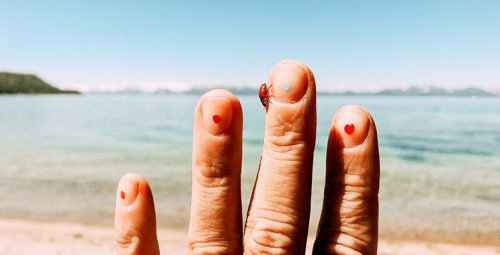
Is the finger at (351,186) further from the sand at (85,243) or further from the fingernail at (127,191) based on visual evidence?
the sand at (85,243)

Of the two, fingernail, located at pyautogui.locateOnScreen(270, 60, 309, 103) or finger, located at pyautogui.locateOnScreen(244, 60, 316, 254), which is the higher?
fingernail, located at pyautogui.locateOnScreen(270, 60, 309, 103)

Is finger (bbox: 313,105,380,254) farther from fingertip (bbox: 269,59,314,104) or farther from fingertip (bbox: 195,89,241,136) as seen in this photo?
fingertip (bbox: 195,89,241,136)

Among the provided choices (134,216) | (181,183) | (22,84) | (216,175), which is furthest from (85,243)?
(22,84)

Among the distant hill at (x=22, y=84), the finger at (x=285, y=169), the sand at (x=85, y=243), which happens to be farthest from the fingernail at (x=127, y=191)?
the distant hill at (x=22, y=84)

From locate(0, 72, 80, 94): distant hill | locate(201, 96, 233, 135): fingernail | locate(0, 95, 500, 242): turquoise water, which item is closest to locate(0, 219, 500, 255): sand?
locate(0, 95, 500, 242): turquoise water

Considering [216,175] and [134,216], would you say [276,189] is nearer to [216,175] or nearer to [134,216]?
[216,175]

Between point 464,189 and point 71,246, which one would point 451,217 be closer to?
point 464,189

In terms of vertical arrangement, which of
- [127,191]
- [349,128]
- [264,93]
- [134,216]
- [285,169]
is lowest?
[134,216]
